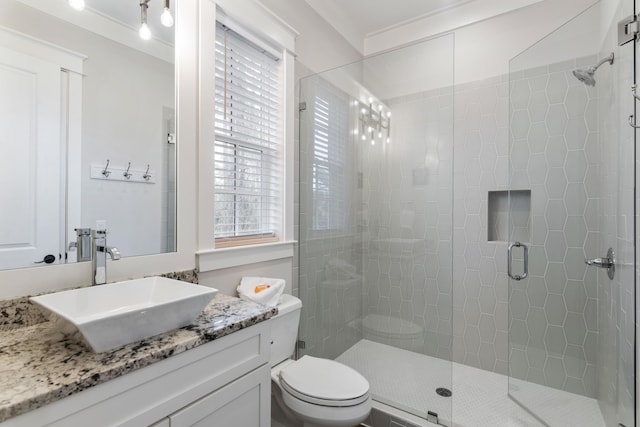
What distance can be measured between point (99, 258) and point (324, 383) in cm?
111

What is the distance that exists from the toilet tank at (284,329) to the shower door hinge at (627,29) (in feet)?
6.57

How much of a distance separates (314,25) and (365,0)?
481 mm

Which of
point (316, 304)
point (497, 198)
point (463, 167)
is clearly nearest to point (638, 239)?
point (497, 198)

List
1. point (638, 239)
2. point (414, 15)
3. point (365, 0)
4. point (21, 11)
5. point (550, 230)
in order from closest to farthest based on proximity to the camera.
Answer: point (21, 11) → point (638, 239) → point (550, 230) → point (365, 0) → point (414, 15)

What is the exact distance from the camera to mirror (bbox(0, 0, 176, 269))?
41.3 inches

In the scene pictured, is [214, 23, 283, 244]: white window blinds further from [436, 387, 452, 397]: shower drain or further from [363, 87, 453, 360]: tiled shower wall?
[436, 387, 452, 397]: shower drain

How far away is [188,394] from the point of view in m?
0.91

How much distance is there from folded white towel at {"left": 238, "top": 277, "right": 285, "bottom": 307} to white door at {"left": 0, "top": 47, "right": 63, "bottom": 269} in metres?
0.82

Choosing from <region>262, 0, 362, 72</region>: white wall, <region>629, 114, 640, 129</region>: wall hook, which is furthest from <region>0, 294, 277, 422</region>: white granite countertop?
<region>262, 0, 362, 72</region>: white wall

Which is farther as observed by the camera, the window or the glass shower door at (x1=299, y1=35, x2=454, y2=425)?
the window

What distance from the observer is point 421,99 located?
1976 mm

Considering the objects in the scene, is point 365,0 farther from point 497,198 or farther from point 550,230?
point 550,230

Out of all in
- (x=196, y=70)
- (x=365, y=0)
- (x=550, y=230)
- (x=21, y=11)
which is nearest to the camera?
(x=21, y=11)

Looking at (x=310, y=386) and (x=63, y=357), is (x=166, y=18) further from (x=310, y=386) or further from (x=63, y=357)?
(x=310, y=386)
